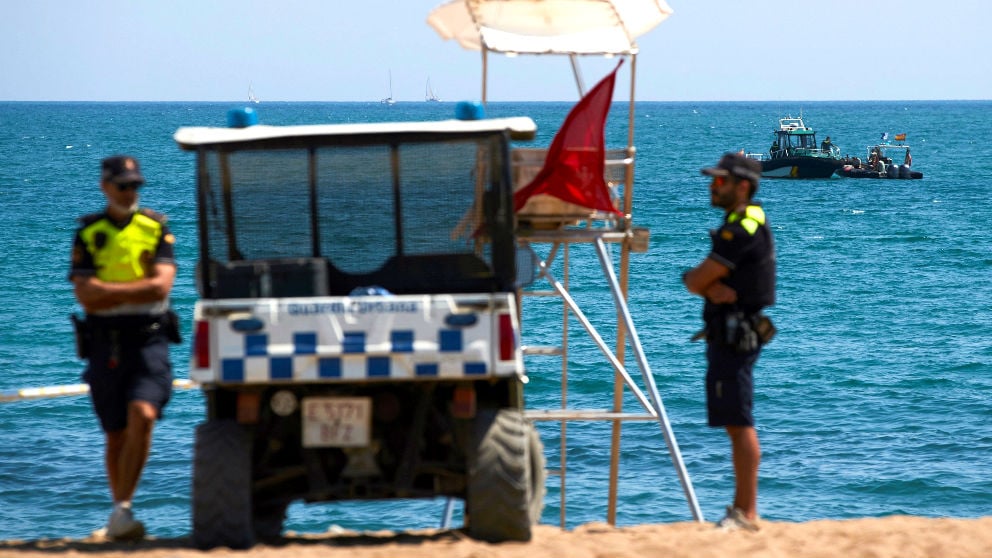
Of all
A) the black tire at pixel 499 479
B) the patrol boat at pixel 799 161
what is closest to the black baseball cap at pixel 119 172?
the black tire at pixel 499 479

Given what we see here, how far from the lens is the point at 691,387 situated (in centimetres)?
2958

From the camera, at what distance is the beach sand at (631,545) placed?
7.27 m

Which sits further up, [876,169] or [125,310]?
[125,310]

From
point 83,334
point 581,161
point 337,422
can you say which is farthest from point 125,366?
point 581,161

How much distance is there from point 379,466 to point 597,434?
53.3 feet

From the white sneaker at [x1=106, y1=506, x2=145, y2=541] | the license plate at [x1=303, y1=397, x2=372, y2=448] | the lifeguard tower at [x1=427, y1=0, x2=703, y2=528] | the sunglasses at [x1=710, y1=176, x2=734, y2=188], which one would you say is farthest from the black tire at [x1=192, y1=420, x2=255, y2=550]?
the lifeguard tower at [x1=427, y1=0, x2=703, y2=528]

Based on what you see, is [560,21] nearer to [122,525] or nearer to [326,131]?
[326,131]

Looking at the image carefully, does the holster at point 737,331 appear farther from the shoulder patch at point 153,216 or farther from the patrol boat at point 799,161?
the patrol boat at point 799,161

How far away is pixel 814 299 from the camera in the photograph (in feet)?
143

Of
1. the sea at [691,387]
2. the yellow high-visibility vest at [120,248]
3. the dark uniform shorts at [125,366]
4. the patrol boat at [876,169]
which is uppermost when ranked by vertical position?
the yellow high-visibility vest at [120,248]

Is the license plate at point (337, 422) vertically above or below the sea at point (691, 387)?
above

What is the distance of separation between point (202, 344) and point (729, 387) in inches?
110

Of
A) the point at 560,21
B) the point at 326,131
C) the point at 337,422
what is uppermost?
the point at 560,21

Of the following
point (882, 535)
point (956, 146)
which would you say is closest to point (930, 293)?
point (882, 535)
